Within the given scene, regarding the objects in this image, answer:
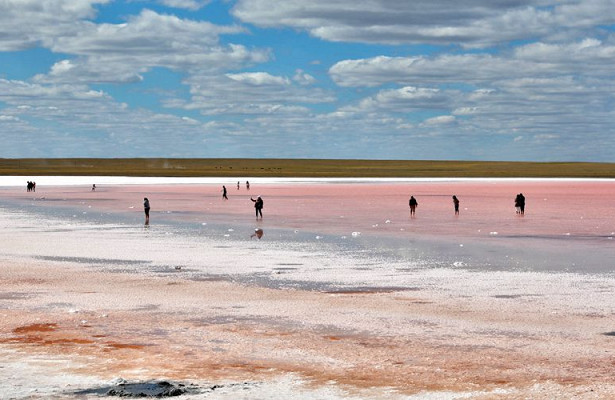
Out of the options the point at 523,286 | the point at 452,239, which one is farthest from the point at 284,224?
the point at 523,286

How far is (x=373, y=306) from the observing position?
1792 cm

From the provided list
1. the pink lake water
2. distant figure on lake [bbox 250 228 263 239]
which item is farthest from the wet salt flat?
distant figure on lake [bbox 250 228 263 239]

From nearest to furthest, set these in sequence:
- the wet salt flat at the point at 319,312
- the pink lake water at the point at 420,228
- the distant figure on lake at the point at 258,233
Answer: the wet salt flat at the point at 319,312 → the pink lake water at the point at 420,228 → the distant figure on lake at the point at 258,233

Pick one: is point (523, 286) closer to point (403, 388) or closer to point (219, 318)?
point (219, 318)

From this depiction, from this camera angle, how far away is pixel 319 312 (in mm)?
17188

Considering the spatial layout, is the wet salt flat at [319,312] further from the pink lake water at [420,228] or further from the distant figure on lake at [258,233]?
the distant figure on lake at [258,233]

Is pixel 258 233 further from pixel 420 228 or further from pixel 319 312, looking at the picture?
pixel 319 312

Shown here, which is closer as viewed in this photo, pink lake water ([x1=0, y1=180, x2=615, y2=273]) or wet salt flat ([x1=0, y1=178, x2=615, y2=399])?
wet salt flat ([x1=0, y1=178, x2=615, y2=399])

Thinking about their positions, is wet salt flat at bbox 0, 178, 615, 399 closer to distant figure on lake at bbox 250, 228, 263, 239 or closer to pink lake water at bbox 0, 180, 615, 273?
pink lake water at bbox 0, 180, 615, 273

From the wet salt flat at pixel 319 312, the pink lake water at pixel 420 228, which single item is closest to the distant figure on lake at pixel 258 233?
the pink lake water at pixel 420 228

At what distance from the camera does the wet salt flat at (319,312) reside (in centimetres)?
1183

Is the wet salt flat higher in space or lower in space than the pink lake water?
lower

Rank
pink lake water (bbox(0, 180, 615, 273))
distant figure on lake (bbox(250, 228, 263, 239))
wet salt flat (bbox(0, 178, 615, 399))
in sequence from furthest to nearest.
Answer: distant figure on lake (bbox(250, 228, 263, 239))
pink lake water (bbox(0, 180, 615, 273))
wet salt flat (bbox(0, 178, 615, 399))

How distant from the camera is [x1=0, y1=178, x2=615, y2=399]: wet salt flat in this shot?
11.8 metres
